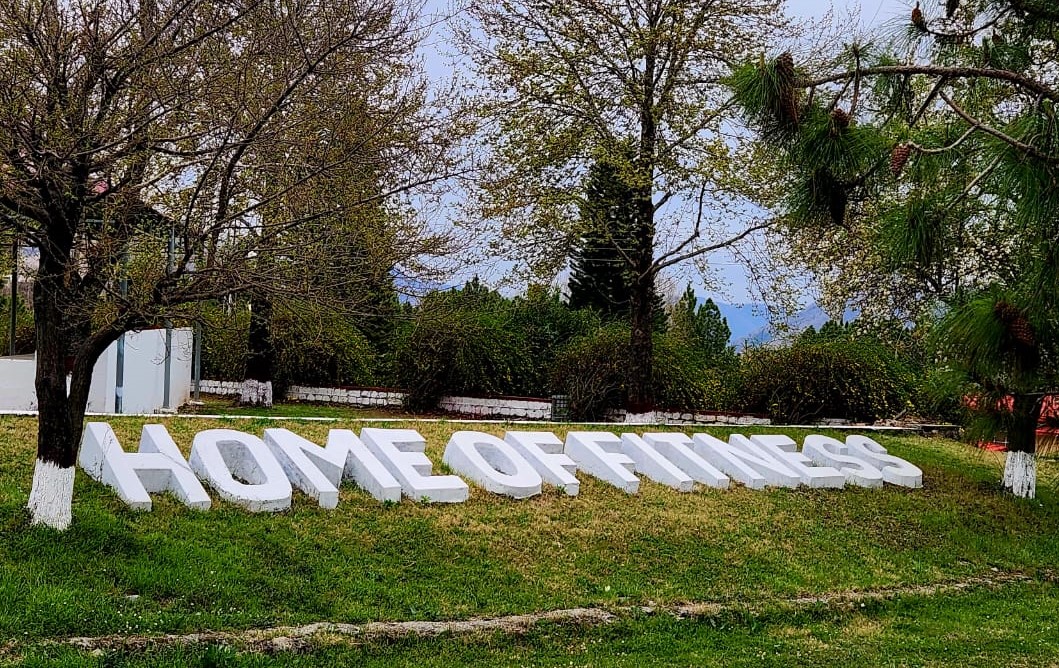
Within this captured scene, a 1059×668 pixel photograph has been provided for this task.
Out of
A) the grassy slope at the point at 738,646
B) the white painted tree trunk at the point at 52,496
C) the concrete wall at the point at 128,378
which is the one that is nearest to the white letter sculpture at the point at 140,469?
the white painted tree trunk at the point at 52,496

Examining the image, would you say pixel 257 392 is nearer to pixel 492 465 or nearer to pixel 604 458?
pixel 492 465

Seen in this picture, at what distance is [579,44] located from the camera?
15.2 metres

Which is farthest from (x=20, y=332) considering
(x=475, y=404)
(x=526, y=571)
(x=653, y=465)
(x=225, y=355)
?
(x=526, y=571)

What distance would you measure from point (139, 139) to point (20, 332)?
11.9 metres

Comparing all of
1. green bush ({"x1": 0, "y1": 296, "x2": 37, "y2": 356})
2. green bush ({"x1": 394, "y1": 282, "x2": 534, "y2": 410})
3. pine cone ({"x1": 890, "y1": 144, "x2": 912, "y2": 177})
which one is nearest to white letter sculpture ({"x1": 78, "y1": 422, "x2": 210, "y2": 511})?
pine cone ({"x1": 890, "y1": 144, "x2": 912, "y2": 177})

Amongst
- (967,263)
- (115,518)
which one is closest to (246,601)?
(115,518)

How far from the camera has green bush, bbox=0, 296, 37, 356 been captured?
16.6m

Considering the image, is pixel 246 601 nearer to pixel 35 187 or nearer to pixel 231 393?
pixel 35 187

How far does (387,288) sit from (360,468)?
6.55 ft

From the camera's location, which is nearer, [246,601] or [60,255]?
[246,601]

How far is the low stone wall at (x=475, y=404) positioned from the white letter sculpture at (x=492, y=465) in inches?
221

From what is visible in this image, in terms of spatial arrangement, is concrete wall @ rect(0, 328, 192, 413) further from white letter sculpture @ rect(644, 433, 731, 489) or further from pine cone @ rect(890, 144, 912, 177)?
pine cone @ rect(890, 144, 912, 177)

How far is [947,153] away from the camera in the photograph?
7484mm

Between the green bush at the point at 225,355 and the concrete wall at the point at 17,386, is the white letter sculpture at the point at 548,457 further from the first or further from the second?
the green bush at the point at 225,355
